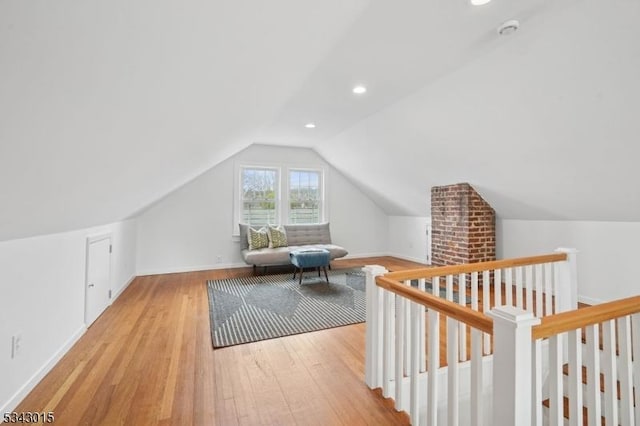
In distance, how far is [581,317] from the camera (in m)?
1.09

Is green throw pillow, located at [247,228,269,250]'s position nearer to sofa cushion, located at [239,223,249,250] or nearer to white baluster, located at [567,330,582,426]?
sofa cushion, located at [239,223,249,250]

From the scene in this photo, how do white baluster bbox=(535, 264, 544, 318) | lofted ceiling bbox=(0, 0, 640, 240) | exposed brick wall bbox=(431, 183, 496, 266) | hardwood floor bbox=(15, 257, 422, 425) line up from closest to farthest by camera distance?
lofted ceiling bbox=(0, 0, 640, 240)
hardwood floor bbox=(15, 257, 422, 425)
white baluster bbox=(535, 264, 544, 318)
exposed brick wall bbox=(431, 183, 496, 266)

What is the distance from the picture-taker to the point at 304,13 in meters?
1.16

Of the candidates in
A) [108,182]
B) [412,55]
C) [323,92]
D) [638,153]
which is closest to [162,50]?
[108,182]

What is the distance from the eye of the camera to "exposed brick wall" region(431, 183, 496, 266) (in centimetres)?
411

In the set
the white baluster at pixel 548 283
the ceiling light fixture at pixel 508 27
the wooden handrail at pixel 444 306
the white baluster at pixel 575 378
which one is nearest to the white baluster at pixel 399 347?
the wooden handrail at pixel 444 306

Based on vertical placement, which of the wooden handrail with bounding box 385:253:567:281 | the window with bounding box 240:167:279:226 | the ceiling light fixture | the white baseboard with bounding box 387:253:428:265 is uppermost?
the ceiling light fixture

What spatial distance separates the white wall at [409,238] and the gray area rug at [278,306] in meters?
1.80

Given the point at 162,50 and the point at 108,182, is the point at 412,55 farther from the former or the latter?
the point at 108,182

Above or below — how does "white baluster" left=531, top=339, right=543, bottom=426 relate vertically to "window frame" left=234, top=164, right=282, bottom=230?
below

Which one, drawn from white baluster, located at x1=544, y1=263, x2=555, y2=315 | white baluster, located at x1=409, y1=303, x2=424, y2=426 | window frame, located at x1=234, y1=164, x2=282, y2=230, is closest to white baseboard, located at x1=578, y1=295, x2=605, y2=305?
white baluster, located at x1=544, y1=263, x2=555, y2=315

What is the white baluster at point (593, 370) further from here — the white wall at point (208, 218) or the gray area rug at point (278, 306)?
the white wall at point (208, 218)

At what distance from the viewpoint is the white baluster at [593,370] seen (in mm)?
1153

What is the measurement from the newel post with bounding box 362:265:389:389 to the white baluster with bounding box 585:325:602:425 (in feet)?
3.18
